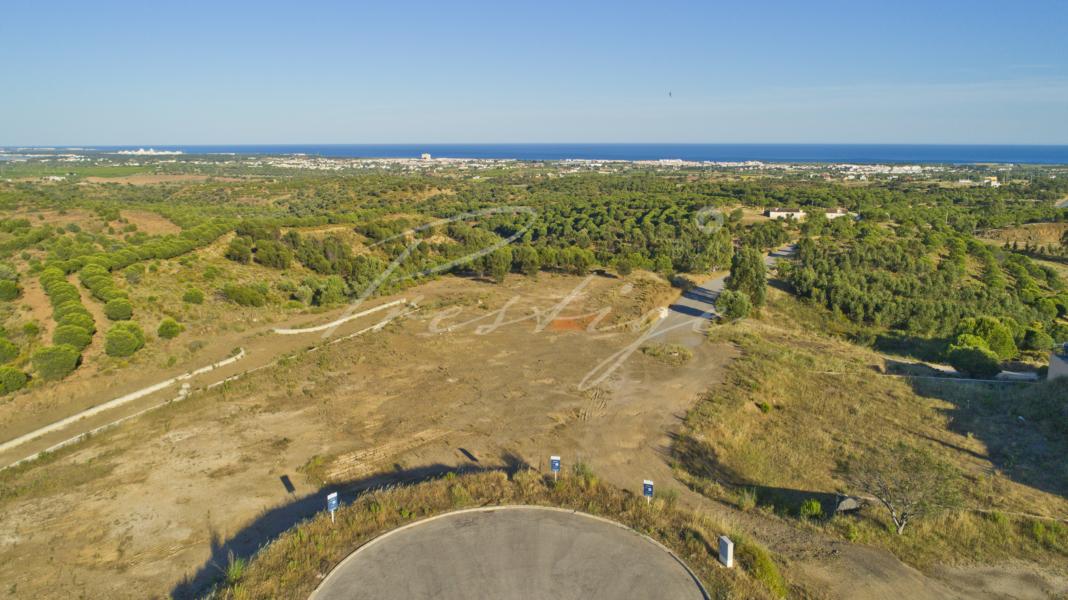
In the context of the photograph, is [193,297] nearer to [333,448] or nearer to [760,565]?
[333,448]

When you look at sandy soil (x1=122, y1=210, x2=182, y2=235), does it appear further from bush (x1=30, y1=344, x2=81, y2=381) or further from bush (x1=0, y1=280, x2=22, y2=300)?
bush (x1=30, y1=344, x2=81, y2=381)

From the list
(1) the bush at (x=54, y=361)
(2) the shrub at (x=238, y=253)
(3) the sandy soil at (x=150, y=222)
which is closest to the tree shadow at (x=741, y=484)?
(1) the bush at (x=54, y=361)

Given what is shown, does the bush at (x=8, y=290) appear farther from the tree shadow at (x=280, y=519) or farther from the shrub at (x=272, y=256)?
the tree shadow at (x=280, y=519)

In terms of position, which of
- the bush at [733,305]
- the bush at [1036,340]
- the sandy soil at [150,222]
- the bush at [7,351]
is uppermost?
the sandy soil at [150,222]

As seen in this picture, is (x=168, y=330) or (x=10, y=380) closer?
(x=10, y=380)

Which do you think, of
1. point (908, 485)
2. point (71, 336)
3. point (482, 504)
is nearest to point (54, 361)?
point (71, 336)

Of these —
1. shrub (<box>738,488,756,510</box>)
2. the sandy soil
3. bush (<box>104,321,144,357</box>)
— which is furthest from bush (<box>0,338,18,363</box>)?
the sandy soil
